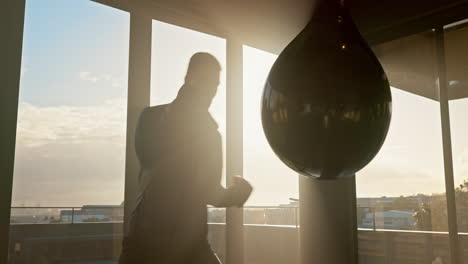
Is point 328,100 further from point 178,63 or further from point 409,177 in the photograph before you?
point 409,177

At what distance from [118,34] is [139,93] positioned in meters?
0.39

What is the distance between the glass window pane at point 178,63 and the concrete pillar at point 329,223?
2.37 feet

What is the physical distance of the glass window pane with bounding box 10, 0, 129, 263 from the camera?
2344 mm

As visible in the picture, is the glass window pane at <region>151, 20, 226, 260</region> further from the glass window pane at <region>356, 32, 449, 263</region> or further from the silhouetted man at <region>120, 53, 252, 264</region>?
the silhouetted man at <region>120, 53, 252, 264</region>

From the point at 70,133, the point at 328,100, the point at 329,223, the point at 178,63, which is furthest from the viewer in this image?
the point at 329,223

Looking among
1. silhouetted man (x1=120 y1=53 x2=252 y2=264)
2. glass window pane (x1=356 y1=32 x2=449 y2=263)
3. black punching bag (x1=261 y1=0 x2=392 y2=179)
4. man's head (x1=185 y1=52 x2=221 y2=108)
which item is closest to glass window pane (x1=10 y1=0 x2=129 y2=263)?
silhouetted man (x1=120 y1=53 x2=252 y2=264)

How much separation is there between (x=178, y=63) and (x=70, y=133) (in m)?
0.95

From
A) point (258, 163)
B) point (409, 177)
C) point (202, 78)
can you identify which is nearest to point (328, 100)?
point (202, 78)

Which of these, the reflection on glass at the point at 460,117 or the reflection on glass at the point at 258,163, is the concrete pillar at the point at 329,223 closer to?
the reflection on glass at the point at 258,163

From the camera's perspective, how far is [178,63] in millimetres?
3102

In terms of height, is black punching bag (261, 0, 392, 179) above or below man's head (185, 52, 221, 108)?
below

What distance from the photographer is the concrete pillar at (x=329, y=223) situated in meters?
3.35

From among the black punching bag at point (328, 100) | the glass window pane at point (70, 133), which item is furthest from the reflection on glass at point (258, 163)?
the black punching bag at point (328, 100)

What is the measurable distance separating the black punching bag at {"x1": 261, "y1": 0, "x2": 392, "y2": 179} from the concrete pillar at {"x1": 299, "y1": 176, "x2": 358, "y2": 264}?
2925 mm
